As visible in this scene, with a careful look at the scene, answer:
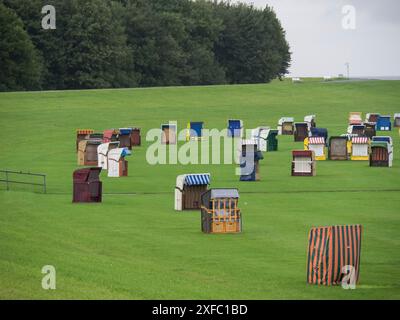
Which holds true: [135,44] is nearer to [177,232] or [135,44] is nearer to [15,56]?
[15,56]

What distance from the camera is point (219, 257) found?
30.8 meters

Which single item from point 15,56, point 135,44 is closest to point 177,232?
point 15,56

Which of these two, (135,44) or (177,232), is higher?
(135,44)

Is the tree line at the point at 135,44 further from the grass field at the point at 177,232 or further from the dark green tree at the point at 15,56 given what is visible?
the grass field at the point at 177,232

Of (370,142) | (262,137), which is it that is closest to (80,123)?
(262,137)

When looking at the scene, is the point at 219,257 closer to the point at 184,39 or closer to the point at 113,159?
the point at 113,159

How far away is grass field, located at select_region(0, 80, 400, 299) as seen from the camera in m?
25.4

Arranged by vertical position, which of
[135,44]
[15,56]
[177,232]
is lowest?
[177,232]

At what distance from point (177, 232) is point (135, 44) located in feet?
421

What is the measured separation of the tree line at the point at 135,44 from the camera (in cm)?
13488

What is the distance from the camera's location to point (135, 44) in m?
163

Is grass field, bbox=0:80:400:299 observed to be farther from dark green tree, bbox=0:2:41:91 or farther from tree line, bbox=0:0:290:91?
tree line, bbox=0:0:290:91

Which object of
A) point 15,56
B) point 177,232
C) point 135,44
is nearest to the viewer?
point 177,232

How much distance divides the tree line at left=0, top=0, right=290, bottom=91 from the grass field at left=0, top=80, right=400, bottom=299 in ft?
175
